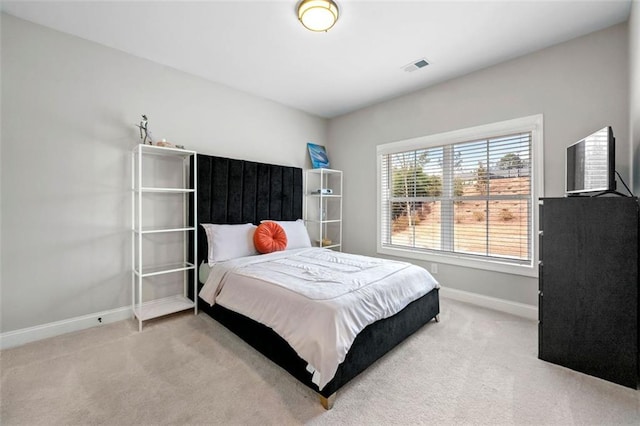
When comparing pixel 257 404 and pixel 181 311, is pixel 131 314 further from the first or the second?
pixel 257 404

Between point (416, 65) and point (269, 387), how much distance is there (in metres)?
3.31

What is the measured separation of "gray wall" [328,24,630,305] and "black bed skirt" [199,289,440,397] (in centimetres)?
105

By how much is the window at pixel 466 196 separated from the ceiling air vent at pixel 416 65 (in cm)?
86

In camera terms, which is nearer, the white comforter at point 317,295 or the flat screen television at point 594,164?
the white comforter at point 317,295

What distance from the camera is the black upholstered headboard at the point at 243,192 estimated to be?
10.3 feet

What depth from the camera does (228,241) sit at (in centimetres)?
301

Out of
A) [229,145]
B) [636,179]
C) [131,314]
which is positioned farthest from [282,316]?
[636,179]

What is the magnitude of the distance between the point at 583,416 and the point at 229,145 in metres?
3.90

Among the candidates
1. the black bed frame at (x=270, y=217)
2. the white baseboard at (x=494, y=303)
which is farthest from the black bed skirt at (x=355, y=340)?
the white baseboard at (x=494, y=303)

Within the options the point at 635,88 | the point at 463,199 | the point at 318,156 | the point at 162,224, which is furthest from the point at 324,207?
the point at 635,88

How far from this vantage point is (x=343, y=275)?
7.37ft

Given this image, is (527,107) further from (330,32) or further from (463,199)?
(330,32)

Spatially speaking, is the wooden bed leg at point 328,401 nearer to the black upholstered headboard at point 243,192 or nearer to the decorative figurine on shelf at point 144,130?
the black upholstered headboard at point 243,192

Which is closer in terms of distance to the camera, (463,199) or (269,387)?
(269,387)
